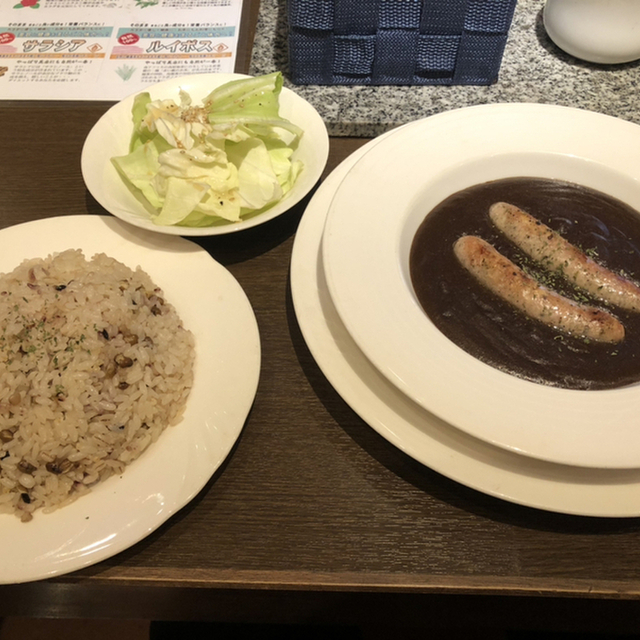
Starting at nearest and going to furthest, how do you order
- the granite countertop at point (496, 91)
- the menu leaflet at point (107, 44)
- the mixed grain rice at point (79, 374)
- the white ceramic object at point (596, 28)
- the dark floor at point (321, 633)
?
the mixed grain rice at point (79, 374) → the dark floor at point (321, 633) → the white ceramic object at point (596, 28) → the granite countertop at point (496, 91) → the menu leaflet at point (107, 44)

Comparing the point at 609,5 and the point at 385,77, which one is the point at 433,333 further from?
the point at 609,5

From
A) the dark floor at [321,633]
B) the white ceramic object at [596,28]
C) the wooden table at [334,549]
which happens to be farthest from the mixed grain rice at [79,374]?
the white ceramic object at [596,28]

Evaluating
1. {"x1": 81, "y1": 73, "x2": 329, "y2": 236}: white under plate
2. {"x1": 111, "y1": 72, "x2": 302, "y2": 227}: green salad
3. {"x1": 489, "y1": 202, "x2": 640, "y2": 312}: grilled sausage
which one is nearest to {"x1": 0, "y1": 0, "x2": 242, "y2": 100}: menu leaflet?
{"x1": 81, "y1": 73, "x2": 329, "y2": 236}: white under plate

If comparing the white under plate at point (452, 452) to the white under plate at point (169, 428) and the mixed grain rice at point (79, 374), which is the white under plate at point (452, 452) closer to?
the white under plate at point (169, 428)

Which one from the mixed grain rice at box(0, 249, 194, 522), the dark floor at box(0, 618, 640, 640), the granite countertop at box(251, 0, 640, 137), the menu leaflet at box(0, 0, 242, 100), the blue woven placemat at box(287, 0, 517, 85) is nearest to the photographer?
the mixed grain rice at box(0, 249, 194, 522)

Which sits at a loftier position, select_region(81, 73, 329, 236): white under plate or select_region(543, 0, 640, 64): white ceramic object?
select_region(543, 0, 640, 64): white ceramic object

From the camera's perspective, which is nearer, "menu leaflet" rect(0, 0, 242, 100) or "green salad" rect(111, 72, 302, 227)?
"green salad" rect(111, 72, 302, 227)

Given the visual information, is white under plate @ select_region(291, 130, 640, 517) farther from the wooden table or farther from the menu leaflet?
the menu leaflet

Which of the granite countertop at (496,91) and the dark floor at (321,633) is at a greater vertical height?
the granite countertop at (496,91)
